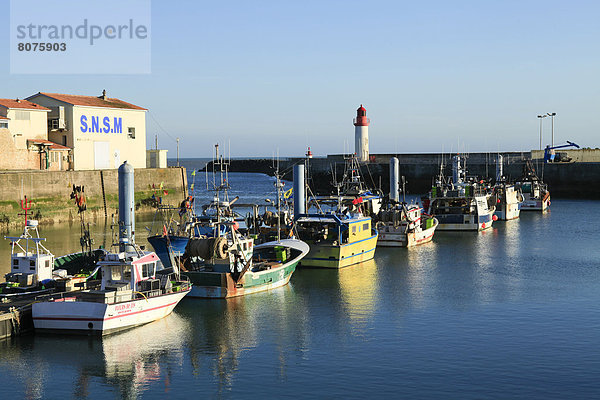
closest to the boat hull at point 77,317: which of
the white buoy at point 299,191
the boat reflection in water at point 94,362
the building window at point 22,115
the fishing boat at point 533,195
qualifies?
the boat reflection in water at point 94,362

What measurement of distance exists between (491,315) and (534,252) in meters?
18.5

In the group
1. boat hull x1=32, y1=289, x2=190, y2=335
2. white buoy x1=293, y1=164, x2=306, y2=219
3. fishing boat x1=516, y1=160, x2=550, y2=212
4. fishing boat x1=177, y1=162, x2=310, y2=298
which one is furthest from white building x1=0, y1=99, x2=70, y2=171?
fishing boat x1=516, y1=160, x2=550, y2=212

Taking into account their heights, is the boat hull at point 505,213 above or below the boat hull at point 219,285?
above

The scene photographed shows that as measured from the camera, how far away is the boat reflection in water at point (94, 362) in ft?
61.4

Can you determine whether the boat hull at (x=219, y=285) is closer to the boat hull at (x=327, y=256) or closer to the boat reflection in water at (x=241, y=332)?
the boat reflection in water at (x=241, y=332)

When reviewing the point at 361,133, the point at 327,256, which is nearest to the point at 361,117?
the point at 361,133

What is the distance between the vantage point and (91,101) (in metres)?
65.0

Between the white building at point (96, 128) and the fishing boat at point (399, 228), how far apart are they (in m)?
28.9

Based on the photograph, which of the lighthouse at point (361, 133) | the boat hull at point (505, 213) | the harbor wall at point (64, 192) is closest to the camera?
the harbor wall at point (64, 192)

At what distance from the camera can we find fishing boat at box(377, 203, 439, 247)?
4512cm

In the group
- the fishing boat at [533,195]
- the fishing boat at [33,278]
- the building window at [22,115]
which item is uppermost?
the building window at [22,115]

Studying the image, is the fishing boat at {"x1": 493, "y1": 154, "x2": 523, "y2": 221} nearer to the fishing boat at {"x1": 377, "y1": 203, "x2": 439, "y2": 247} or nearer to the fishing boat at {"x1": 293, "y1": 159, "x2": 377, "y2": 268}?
the fishing boat at {"x1": 377, "y1": 203, "x2": 439, "y2": 247}

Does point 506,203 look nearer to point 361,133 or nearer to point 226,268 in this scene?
point 361,133

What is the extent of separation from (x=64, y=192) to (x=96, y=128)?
9.39 meters
